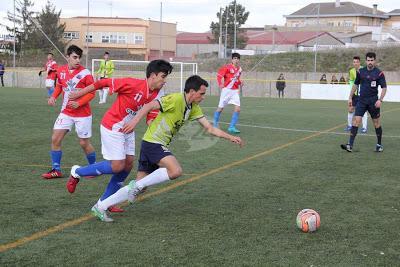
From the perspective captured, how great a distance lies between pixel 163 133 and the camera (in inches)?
249

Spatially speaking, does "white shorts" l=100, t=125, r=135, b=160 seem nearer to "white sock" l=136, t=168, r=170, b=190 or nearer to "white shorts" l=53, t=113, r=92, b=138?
"white sock" l=136, t=168, r=170, b=190

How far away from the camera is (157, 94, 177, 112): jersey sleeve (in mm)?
6086

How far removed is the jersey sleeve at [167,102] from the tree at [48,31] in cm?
4657

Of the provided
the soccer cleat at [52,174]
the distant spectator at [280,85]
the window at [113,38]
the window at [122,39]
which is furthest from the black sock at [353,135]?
the window at [122,39]

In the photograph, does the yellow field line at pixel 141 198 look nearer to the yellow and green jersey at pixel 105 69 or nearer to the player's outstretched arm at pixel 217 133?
the player's outstretched arm at pixel 217 133

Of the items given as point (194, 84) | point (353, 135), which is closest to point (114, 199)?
point (194, 84)

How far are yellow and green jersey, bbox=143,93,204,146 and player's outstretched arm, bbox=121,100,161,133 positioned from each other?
9 cm

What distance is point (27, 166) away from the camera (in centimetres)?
944

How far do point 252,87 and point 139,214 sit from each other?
34703 mm

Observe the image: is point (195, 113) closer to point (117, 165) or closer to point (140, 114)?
point (140, 114)

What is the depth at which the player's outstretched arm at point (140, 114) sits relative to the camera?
5875mm

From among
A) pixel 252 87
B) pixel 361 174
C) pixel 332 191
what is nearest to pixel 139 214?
pixel 332 191

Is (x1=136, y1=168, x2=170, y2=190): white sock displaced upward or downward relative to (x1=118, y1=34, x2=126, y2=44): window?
downward

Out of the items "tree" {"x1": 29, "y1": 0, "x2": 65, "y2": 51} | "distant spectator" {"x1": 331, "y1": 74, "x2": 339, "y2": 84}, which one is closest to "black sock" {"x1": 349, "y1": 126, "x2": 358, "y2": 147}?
"distant spectator" {"x1": 331, "y1": 74, "x2": 339, "y2": 84}
